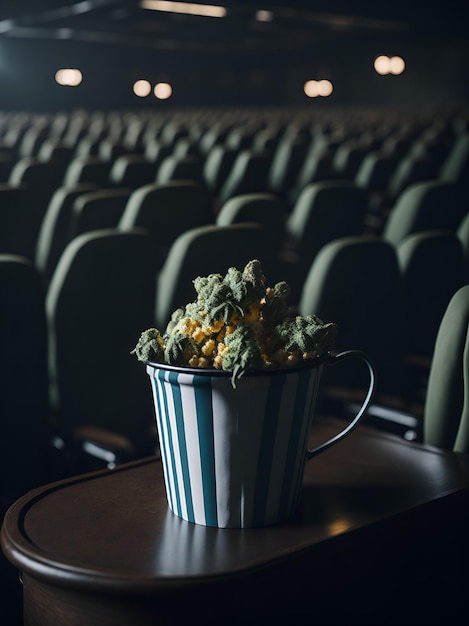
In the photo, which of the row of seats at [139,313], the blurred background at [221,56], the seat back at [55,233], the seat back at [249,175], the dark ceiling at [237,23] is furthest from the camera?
the blurred background at [221,56]

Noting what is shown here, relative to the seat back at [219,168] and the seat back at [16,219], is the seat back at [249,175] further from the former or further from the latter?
the seat back at [16,219]

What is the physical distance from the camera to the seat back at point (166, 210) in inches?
154

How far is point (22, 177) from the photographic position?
566cm

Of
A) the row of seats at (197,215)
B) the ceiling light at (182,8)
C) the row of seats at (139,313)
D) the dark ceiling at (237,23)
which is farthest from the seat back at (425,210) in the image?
the ceiling light at (182,8)

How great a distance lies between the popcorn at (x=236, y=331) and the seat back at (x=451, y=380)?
1.45ft

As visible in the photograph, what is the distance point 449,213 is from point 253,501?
132 inches

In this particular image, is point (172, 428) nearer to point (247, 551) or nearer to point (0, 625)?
point (247, 551)

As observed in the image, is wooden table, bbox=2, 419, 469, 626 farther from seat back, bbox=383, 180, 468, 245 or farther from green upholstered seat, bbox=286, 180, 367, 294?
green upholstered seat, bbox=286, 180, 367, 294

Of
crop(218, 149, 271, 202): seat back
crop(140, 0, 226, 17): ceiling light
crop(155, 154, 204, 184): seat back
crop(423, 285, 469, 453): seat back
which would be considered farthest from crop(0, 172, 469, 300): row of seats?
crop(140, 0, 226, 17): ceiling light

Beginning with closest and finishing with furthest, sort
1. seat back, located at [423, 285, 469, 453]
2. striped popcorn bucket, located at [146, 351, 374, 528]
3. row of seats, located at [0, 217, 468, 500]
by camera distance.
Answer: striped popcorn bucket, located at [146, 351, 374, 528], seat back, located at [423, 285, 469, 453], row of seats, located at [0, 217, 468, 500]

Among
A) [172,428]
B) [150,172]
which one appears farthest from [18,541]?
[150,172]

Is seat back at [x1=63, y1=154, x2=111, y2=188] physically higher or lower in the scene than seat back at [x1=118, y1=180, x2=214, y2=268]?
higher

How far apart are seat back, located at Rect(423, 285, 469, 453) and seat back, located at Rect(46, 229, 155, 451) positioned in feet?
3.41

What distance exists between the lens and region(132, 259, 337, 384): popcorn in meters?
1.14
